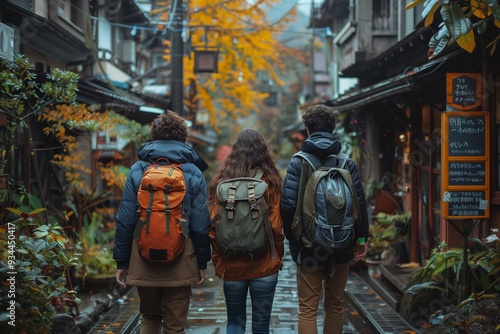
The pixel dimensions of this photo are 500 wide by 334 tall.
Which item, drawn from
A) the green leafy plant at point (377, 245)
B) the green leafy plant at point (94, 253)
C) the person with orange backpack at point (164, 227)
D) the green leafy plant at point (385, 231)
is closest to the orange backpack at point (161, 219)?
the person with orange backpack at point (164, 227)

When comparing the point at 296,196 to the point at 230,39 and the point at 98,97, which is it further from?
the point at 230,39

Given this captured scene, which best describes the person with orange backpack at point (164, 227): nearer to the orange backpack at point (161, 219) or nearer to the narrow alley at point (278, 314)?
the orange backpack at point (161, 219)

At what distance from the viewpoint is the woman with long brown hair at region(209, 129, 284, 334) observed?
219 inches

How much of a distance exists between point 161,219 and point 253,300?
46.8 inches

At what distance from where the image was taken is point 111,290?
9.68 meters

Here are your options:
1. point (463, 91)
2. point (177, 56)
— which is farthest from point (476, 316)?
point (177, 56)

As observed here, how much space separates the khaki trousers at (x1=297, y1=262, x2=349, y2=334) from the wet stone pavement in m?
2.05

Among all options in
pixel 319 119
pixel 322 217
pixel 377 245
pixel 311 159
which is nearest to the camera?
pixel 322 217

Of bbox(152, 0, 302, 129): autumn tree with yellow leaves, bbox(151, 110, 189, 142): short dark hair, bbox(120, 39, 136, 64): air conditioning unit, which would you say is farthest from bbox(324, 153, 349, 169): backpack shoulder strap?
bbox(120, 39, 136, 64): air conditioning unit

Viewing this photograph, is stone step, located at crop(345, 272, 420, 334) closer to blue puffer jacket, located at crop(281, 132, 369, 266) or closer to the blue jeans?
blue puffer jacket, located at crop(281, 132, 369, 266)

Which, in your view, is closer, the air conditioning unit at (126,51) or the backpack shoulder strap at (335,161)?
the backpack shoulder strap at (335,161)

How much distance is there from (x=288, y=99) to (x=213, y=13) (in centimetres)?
2953

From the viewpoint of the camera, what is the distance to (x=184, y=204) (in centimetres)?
538

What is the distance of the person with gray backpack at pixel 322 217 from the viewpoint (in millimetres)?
5500
